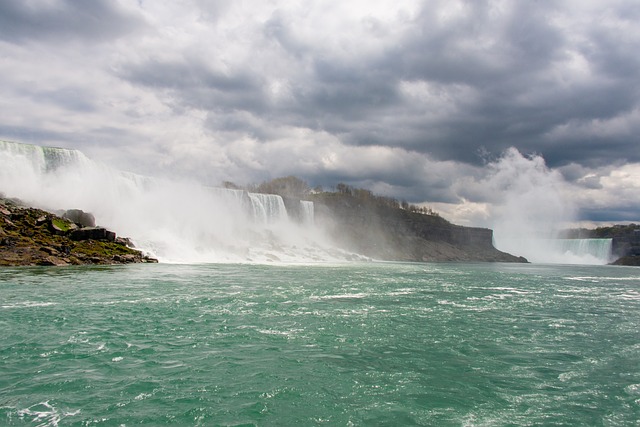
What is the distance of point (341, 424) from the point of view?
23.1ft

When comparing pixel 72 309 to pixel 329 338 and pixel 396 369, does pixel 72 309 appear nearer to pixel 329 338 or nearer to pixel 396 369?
pixel 329 338

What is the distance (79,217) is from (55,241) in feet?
31.4

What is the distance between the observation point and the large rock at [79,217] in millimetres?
53500

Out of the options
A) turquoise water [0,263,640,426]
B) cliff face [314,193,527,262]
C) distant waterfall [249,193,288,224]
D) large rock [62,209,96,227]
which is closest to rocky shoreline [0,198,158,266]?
large rock [62,209,96,227]

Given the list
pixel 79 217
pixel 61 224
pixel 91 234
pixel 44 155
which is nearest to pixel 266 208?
pixel 79 217

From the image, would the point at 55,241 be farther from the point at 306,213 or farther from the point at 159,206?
the point at 306,213

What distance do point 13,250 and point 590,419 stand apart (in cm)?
4681

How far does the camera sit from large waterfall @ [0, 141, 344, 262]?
55.8 meters

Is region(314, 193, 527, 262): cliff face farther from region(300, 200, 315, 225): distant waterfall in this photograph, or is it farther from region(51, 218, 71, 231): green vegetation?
region(51, 218, 71, 231): green vegetation

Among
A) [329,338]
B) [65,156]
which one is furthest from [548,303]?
[65,156]

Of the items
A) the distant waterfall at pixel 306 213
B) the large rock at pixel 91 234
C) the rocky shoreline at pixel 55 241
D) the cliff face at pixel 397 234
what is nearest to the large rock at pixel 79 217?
the rocky shoreline at pixel 55 241

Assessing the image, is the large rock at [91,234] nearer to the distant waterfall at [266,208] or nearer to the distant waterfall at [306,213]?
the distant waterfall at [266,208]

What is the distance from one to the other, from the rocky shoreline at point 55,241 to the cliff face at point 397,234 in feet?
242

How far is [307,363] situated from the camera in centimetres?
1059
